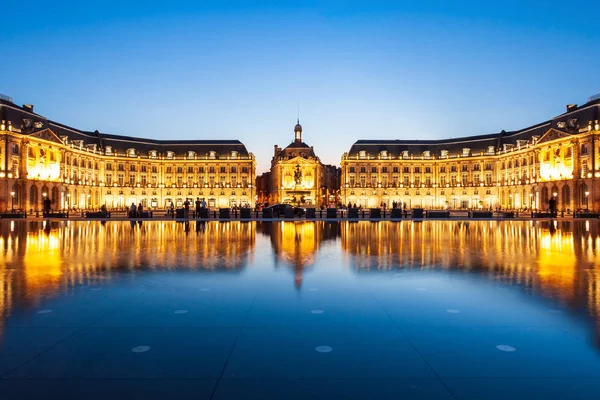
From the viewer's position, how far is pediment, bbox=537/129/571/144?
64963mm

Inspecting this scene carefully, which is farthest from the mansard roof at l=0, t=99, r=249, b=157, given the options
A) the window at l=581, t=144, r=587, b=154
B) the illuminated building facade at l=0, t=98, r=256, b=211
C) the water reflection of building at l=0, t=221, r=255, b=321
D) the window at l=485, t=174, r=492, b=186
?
the window at l=581, t=144, r=587, b=154

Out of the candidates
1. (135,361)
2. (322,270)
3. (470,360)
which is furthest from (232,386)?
(322,270)

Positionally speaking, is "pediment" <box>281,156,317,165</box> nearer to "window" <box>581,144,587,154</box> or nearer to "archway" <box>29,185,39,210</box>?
"archway" <box>29,185,39,210</box>

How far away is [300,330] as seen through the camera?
19.9ft

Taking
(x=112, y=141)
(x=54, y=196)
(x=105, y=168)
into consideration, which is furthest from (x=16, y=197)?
(x=112, y=141)

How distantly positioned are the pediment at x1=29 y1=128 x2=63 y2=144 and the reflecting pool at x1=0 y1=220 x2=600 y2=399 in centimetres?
6198

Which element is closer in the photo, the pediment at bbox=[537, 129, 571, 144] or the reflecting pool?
the reflecting pool

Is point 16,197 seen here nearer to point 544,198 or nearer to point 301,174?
point 301,174

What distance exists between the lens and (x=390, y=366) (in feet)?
15.8

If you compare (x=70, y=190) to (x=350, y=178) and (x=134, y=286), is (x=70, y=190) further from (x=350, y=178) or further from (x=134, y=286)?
(x=134, y=286)

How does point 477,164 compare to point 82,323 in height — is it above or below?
above

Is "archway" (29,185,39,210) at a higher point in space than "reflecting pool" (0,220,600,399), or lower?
higher

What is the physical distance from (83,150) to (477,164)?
80073mm

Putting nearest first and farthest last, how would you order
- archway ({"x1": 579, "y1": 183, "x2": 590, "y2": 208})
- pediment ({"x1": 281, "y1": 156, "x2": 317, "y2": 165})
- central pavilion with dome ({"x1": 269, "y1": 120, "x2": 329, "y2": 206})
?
archway ({"x1": 579, "y1": 183, "x2": 590, "y2": 208})
central pavilion with dome ({"x1": 269, "y1": 120, "x2": 329, "y2": 206})
pediment ({"x1": 281, "y1": 156, "x2": 317, "y2": 165})
